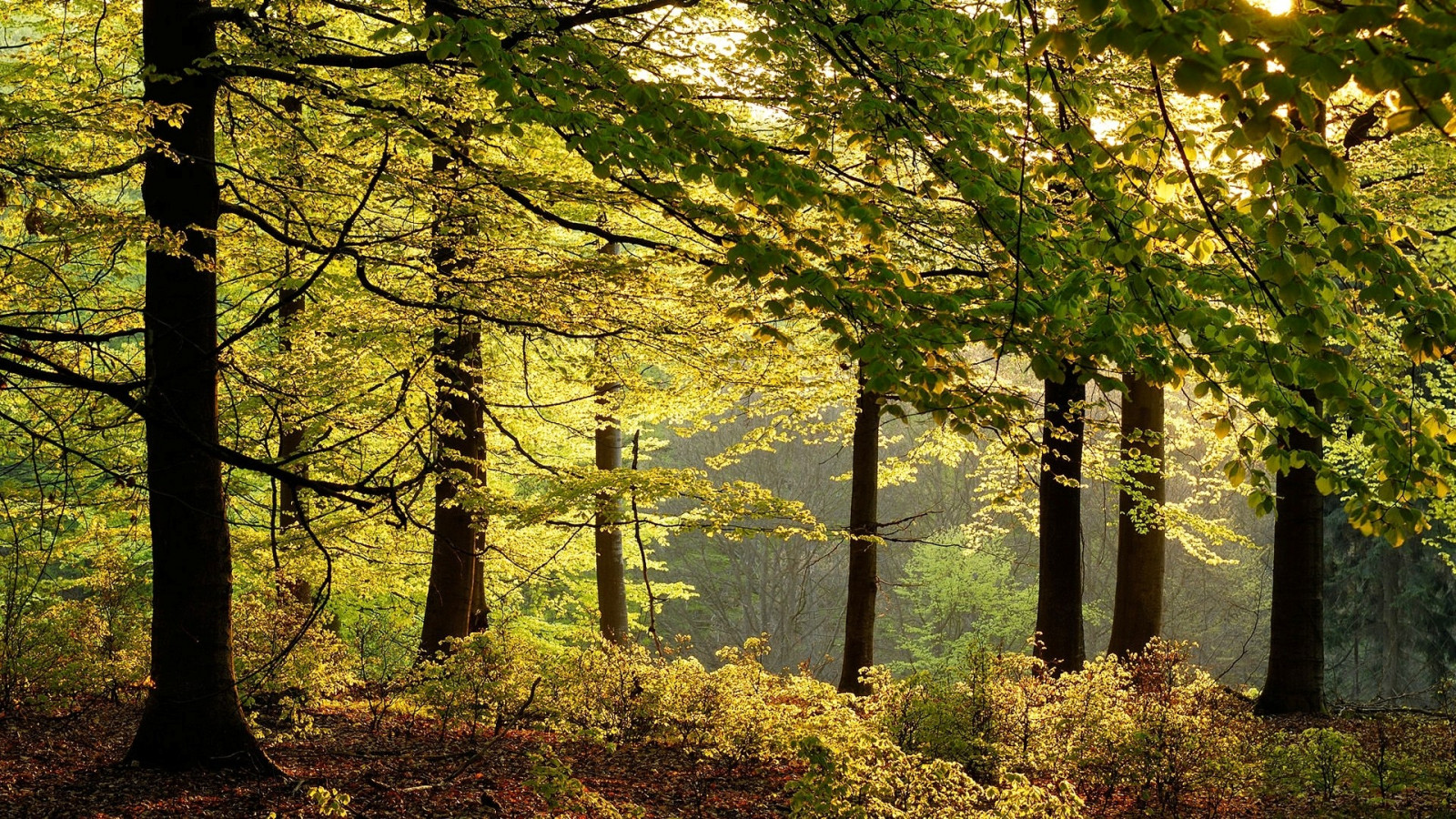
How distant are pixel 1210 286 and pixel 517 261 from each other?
14.5ft

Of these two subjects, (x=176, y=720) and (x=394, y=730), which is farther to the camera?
(x=394, y=730)

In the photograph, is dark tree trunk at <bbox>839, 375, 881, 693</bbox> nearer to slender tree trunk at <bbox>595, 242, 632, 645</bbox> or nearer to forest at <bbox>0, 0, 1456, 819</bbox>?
forest at <bbox>0, 0, 1456, 819</bbox>

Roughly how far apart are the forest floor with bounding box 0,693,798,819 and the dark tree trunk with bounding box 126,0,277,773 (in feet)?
0.86

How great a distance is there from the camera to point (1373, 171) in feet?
33.2

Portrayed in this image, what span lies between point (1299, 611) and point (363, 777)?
9.36 metres

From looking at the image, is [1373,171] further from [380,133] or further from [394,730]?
[394,730]

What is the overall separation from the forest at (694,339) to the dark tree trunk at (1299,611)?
5cm

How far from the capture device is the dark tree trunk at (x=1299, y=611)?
10.0 metres

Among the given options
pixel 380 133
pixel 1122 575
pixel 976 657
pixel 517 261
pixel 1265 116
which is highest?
pixel 380 133

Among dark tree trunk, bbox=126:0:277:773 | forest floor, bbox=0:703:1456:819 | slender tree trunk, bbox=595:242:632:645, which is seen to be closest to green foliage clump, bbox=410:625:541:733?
forest floor, bbox=0:703:1456:819

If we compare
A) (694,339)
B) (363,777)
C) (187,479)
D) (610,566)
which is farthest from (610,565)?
(187,479)

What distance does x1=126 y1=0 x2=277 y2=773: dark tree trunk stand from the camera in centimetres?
551

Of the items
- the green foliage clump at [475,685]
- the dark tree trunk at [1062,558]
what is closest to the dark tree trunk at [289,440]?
the green foliage clump at [475,685]

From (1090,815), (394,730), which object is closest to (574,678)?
(394,730)
